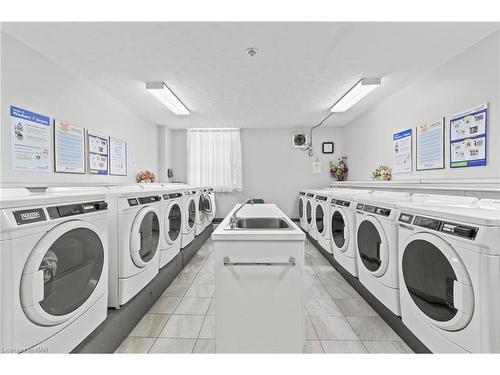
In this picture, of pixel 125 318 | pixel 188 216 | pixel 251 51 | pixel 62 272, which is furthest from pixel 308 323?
pixel 251 51

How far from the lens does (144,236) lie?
1866 mm

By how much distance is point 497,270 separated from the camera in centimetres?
93

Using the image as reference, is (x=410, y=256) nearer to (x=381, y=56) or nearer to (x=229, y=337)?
(x=229, y=337)

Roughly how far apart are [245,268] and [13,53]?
8.22ft

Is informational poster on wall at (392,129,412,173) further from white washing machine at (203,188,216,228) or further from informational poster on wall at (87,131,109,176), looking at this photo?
informational poster on wall at (87,131,109,176)

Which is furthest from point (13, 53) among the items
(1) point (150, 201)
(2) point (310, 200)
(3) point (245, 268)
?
(2) point (310, 200)

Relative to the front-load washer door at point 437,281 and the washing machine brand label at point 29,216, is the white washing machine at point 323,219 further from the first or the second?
the washing machine brand label at point 29,216

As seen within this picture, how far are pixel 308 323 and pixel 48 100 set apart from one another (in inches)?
121

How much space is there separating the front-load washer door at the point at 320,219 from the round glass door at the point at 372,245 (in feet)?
3.34

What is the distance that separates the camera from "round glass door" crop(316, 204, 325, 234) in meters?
3.12

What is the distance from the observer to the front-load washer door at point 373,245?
1614 mm

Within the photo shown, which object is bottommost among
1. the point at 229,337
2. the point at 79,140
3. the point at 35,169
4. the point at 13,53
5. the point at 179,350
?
the point at 179,350

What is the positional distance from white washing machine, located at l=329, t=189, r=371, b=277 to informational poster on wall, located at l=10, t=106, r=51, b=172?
116 inches

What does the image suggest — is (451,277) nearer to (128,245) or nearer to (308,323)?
(308,323)
